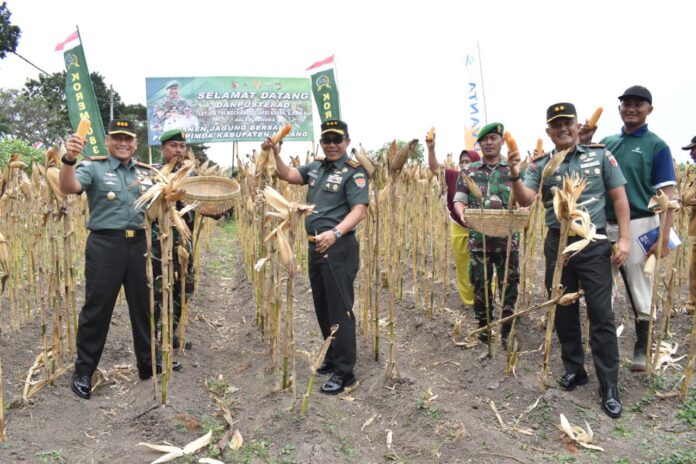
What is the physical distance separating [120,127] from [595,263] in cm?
299

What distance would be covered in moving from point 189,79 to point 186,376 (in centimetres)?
1225

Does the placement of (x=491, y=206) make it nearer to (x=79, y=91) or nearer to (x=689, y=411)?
(x=689, y=411)

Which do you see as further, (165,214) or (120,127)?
(120,127)

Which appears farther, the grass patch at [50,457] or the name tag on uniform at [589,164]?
the name tag on uniform at [589,164]

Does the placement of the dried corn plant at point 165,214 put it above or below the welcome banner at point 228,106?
below

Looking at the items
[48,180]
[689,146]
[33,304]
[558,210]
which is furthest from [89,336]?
[689,146]

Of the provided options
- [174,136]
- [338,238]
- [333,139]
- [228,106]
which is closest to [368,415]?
[338,238]

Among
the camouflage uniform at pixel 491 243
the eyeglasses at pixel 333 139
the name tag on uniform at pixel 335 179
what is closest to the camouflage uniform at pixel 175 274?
the name tag on uniform at pixel 335 179

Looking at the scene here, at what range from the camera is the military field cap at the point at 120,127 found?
3240 mm

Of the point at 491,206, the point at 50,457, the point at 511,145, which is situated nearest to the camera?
the point at 50,457

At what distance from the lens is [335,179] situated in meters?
3.34

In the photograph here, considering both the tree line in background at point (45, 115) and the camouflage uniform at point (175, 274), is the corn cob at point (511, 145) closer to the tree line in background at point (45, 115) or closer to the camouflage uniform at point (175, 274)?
the camouflage uniform at point (175, 274)

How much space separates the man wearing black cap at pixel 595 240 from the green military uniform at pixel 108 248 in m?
2.32

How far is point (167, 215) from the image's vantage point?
2.80 metres
